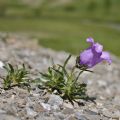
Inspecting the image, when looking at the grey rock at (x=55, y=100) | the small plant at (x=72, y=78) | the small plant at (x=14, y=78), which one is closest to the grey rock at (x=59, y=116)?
the grey rock at (x=55, y=100)

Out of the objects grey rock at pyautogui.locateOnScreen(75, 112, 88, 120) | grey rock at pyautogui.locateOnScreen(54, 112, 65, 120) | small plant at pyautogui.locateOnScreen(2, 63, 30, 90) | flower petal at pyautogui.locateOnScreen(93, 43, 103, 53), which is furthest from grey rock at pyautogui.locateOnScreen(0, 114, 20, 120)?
flower petal at pyautogui.locateOnScreen(93, 43, 103, 53)

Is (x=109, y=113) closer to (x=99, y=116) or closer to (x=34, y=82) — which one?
(x=99, y=116)

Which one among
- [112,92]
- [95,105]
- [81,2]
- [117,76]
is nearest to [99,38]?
[117,76]

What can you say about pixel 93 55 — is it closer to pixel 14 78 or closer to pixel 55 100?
pixel 55 100

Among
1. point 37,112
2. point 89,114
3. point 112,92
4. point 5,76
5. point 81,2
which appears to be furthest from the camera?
point 81,2

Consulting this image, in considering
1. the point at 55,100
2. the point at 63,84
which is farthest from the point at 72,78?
the point at 55,100

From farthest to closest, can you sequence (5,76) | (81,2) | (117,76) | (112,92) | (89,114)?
1. (81,2)
2. (117,76)
3. (112,92)
4. (5,76)
5. (89,114)

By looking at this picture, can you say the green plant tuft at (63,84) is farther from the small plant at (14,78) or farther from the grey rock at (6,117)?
the grey rock at (6,117)

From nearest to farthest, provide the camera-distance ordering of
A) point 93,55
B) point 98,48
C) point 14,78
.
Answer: point 98,48, point 93,55, point 14,78
